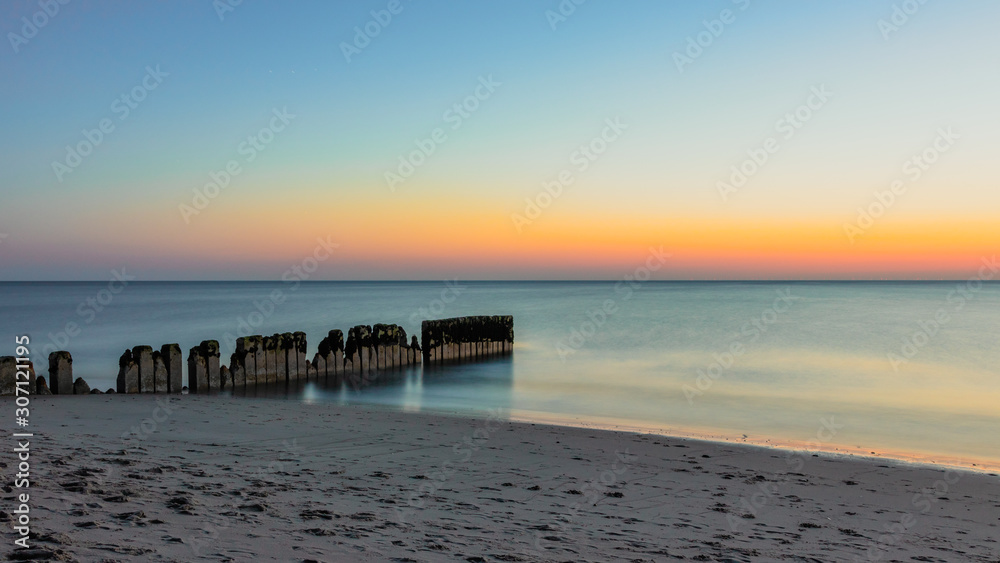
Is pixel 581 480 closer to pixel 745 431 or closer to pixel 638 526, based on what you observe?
pixel 638 526

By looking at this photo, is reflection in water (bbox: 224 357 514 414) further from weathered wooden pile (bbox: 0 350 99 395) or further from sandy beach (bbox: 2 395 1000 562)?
sandy beach (bbox: 2 395 1000 562)

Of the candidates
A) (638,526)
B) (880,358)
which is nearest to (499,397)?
(638,526)

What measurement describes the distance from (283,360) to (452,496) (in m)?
11.9

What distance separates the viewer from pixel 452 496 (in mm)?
6719

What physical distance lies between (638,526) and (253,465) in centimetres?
395

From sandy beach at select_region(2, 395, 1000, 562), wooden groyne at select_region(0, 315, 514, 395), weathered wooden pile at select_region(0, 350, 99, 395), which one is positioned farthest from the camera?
A: wooden groyne at select_region(0, 315, 514, 395)

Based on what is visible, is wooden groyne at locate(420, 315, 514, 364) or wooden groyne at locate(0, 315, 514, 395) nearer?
wooden groyne at locate(0, 315, 514, 395)

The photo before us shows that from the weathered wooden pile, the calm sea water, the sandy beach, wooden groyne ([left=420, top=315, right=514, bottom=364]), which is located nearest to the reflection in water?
the calm sea water

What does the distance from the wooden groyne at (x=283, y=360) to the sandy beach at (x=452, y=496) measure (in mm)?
2511

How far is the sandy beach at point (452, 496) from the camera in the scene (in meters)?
4.95

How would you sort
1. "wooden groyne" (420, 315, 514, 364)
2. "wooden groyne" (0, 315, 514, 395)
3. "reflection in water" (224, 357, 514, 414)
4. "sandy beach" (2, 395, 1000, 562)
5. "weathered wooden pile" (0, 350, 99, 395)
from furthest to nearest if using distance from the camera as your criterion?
1. "wooden groyne" (420, 315, 514, 364)
2. "reflection in water" (224, 357, 514, 414)
3. "wooden groyne" (0, 315, 514, 395)
4. "weathered wooden pile" (0, 350, 99, 395)
5. "sandy beach" (2, 395, 1000, 562)

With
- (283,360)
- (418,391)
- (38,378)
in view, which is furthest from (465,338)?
(38,378)

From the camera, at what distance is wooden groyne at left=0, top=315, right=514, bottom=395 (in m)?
13.2

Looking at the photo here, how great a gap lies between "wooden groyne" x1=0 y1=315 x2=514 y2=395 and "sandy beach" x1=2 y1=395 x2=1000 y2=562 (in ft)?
8.24
